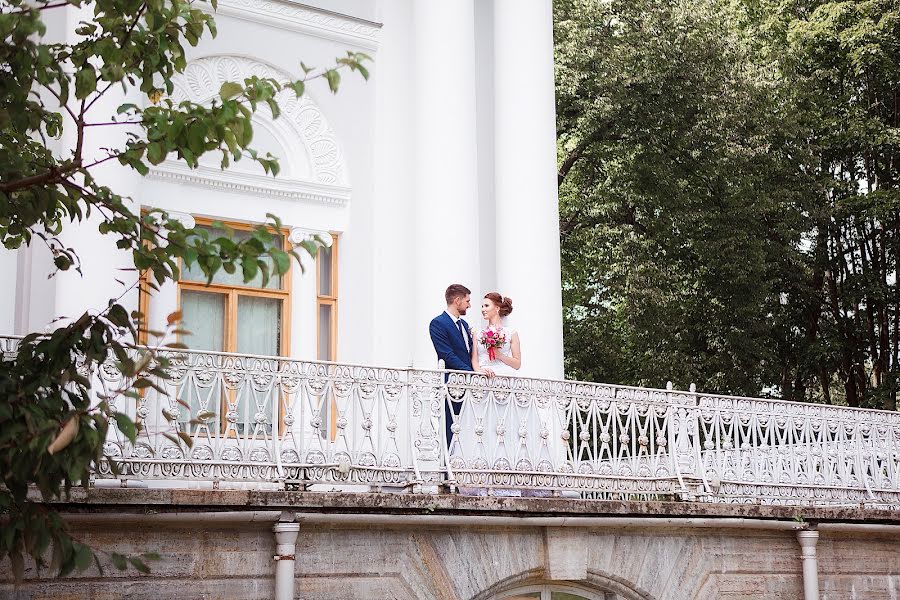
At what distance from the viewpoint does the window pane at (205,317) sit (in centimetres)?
1396

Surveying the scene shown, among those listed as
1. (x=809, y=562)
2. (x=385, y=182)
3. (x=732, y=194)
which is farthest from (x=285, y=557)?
(x=732, y=194)

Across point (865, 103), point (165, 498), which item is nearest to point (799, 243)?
point (865, 103)

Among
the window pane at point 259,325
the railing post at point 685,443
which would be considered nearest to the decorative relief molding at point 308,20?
the window pane at point 259,325

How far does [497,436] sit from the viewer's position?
10.7 metres

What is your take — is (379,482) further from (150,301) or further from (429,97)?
(429,97)

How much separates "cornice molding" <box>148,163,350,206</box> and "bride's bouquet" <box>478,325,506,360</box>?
3966mm

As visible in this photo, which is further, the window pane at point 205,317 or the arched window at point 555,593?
the window pane at point 205,317

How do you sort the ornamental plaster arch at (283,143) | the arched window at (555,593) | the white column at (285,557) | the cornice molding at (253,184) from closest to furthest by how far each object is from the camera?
1. the white column at (285,557)
2. the arched window at (555,593)
3. the cornice molding at (253,184)
4. the ornamental plaster arch at (283,143)

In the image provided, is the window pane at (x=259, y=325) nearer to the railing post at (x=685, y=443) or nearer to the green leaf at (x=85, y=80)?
the railing post at (x=685, y=443)

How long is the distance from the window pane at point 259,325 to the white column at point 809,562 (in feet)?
19.9

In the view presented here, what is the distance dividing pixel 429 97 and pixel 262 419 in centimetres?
671

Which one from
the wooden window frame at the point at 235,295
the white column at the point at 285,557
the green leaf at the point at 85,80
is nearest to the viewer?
the green leaf at the point at 85,80

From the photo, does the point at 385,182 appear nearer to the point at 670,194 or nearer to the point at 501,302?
the point at 501,302

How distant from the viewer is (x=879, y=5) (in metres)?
23.6
